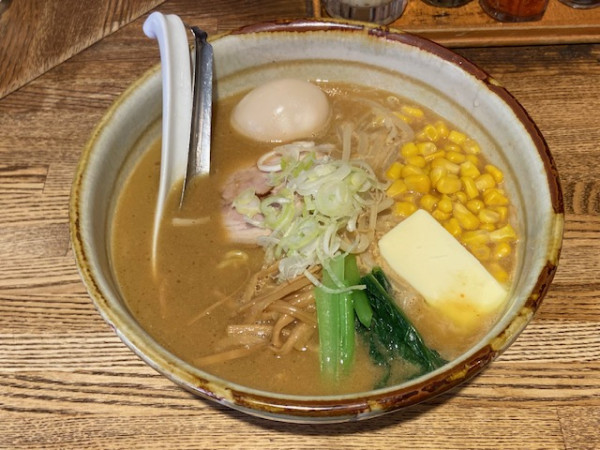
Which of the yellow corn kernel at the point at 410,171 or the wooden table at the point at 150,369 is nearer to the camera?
the wooden table at the point at 150,369

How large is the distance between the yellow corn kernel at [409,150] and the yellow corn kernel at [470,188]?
18 centimetres

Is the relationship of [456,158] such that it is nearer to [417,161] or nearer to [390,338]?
[417,161]

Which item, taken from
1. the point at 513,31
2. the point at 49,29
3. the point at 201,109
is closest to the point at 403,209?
the point at 201,109

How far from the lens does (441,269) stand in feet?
5.08

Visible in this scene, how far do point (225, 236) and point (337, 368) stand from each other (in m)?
0.47

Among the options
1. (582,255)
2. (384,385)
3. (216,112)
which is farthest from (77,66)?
(582,255)

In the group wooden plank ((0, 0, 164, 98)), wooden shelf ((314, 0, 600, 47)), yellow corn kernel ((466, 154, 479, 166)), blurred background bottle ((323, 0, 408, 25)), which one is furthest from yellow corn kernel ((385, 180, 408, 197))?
wooden plank ((0, 0, 164, 98))

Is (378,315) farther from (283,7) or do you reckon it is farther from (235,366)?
(283,7)

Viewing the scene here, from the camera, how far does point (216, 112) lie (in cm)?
191

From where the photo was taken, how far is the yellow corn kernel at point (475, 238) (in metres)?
1.63

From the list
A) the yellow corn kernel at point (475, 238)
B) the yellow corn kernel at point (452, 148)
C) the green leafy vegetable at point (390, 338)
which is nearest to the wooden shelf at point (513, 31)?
the yellow corn kernel at point (452, 148)

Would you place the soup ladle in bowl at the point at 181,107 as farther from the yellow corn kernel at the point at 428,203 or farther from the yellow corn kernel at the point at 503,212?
the yellow corn kernel at the point at 503,212

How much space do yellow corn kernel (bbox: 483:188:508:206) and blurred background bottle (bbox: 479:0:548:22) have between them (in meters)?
1.07

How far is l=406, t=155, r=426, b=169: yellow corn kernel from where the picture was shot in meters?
1.79
